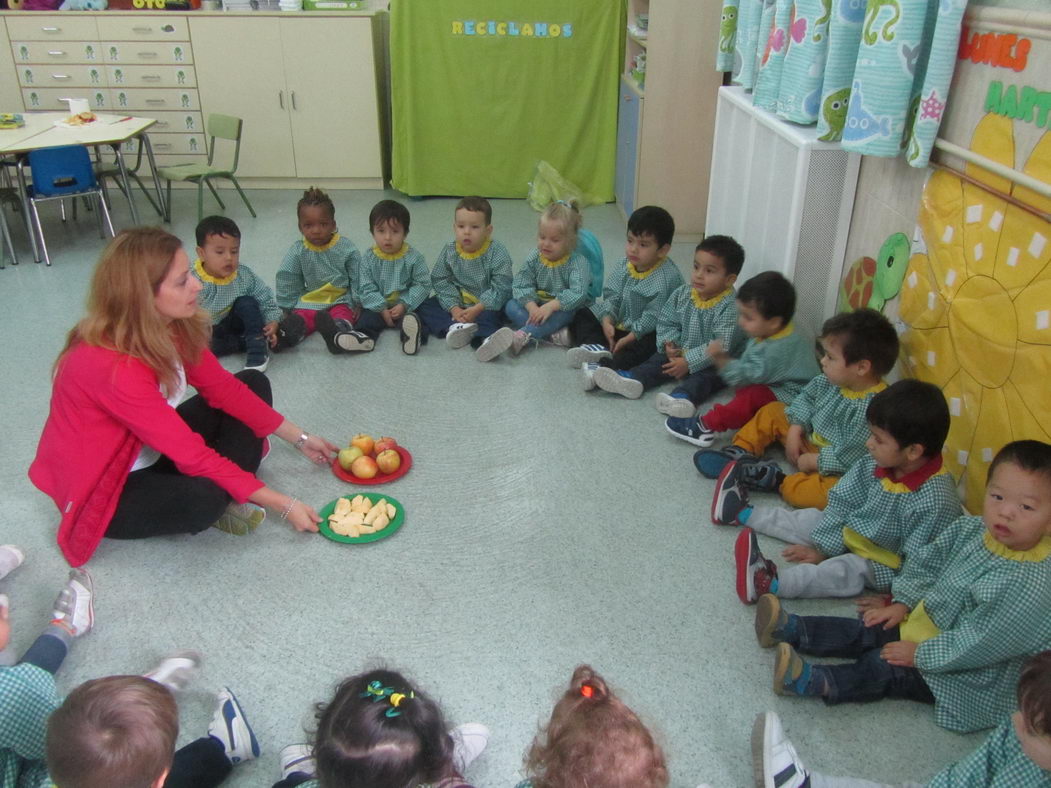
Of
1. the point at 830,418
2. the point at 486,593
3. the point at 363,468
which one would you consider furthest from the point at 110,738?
the point at 830,418

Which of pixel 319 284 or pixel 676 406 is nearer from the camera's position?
pixel 676 406

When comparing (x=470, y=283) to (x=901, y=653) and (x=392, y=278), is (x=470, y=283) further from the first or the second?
(x=901, y=653)

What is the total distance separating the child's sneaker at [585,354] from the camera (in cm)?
302

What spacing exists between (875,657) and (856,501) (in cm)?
40

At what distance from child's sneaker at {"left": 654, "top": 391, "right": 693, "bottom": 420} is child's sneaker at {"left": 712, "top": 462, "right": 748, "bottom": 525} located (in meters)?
0.52

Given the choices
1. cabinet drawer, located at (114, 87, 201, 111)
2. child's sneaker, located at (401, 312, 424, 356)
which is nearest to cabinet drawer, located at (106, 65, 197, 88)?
cabinet drawer, located at (114, 87, 201, 111)

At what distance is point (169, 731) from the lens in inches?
43.8

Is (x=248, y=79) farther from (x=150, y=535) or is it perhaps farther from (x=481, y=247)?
(x=150, y=535)

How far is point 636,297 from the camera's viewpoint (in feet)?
10.1

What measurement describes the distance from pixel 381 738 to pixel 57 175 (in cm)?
401

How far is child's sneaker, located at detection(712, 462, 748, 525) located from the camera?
83.1 inches

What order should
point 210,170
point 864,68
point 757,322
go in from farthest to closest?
point 210,170 < point 757,322 < point 864,68

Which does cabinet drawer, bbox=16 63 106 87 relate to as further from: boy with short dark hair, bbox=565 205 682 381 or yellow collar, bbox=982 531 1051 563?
yellow collar, bbox=982 531 1051 563

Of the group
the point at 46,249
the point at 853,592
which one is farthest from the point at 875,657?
the point at 46,249
